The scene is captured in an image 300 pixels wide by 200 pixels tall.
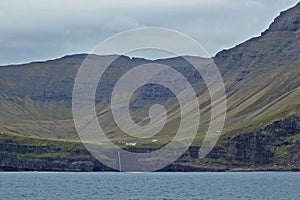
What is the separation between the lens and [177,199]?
12112cm

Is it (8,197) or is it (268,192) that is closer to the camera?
(8,197)

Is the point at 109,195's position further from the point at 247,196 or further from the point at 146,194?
the point at 247,196

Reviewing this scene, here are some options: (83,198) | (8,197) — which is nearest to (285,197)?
(83,198)

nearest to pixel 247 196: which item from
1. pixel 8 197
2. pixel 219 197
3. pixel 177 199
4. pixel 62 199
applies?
pixel 219 197

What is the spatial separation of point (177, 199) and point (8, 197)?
3171 cm

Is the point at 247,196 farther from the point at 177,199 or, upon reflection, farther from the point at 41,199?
the point at 41,199

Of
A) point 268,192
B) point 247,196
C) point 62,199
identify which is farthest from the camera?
point 268,192

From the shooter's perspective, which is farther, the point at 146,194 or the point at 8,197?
the point at 146,194

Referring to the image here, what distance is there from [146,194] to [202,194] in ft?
37.9

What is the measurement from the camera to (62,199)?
120 metres

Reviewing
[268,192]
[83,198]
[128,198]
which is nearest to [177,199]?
[128,198]

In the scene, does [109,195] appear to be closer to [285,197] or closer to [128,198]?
[128,198]

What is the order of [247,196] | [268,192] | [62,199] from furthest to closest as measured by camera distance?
[268,192] → [247,196] → [62,199]

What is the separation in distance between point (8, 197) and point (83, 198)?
14.3 meters
